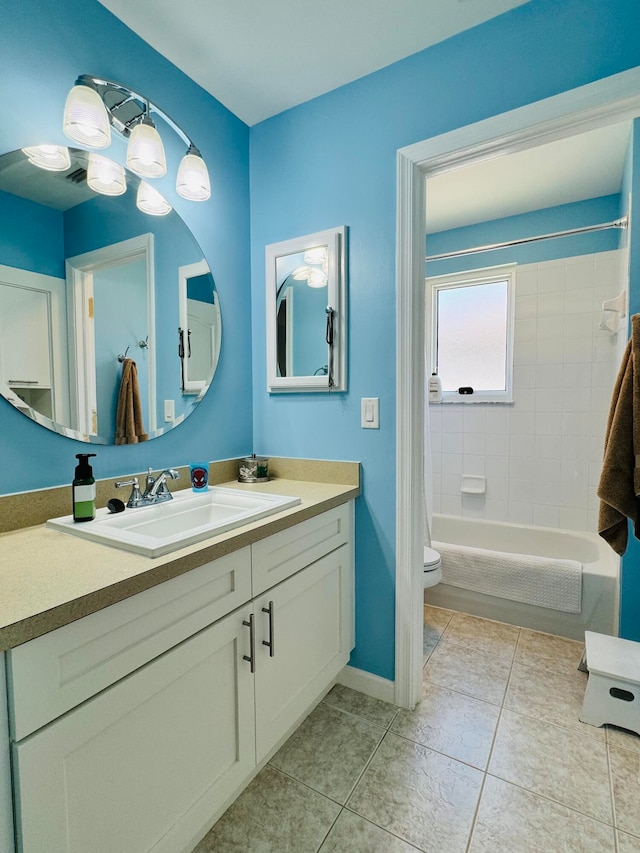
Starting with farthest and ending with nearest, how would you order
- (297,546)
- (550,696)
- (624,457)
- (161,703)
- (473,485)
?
(473,485) < (550,696) < (624,457) < (297,546) < (161,703)

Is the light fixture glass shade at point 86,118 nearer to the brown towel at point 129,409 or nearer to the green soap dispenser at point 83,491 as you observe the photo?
the brown towel at point 129,409

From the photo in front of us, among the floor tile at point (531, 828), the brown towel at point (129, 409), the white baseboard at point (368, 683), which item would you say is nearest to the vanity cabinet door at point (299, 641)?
the white baseboard at point (368, 683)

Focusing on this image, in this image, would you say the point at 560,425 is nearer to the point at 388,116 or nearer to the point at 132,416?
the point at 388,116

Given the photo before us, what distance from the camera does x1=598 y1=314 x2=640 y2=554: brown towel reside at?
1.55m

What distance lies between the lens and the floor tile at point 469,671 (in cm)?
173

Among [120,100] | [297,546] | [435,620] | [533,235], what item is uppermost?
[533,235]

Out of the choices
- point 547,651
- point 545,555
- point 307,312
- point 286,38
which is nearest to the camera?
point 286,38

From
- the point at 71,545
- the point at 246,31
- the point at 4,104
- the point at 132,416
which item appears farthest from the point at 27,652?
the point at 246,31

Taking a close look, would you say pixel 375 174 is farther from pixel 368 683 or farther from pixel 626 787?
pixel 626 787

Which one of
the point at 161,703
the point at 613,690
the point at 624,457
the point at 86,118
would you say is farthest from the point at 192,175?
the point at 613,690

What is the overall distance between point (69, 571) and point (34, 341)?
71 centimetres

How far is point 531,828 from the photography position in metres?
1.15

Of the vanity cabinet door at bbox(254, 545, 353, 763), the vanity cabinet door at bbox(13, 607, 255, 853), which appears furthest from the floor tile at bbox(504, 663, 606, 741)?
the vanity cabinet door at bbox(13, 607, 255, 853)

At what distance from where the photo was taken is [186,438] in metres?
1.67
